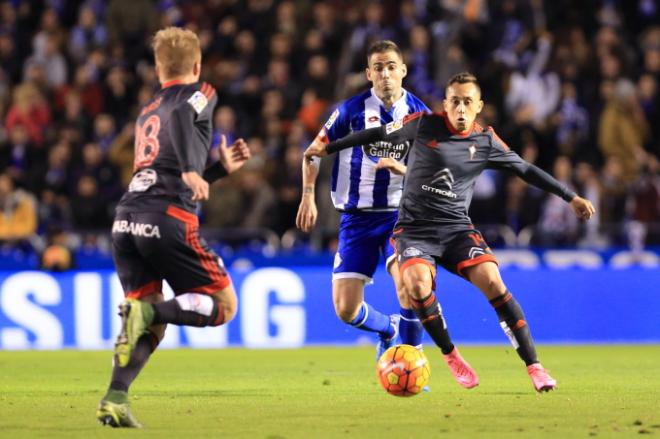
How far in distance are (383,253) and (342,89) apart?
8815mm

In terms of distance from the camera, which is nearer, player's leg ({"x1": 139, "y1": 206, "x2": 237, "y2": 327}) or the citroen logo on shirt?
player's leg ({"x1": 139, "y1": 206, "x2": 237, "y2": 327})

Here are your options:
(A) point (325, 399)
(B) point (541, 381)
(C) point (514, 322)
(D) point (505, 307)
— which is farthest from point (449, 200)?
(A) point (325, 399)

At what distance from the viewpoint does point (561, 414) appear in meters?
7.38

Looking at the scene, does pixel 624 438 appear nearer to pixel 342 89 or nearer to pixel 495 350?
pixel 495 350

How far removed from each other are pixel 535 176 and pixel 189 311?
283 cm

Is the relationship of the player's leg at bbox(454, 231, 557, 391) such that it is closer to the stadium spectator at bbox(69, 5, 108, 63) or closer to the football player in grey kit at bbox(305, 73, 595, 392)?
the football player in grey kit at bbox(305, 73, 595, 392)

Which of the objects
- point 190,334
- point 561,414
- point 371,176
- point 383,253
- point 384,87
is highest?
point 384,87

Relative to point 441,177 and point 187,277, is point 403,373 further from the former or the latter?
point 187,277

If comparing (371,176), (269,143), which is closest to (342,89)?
(269,143)

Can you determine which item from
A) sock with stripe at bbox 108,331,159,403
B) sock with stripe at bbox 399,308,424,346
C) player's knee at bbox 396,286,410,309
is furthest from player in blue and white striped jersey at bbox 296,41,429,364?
sock with stripe at bbox 108,331,159,403

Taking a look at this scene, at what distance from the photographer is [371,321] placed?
31.4 feet

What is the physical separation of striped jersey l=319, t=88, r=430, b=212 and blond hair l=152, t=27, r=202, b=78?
2.51 metres

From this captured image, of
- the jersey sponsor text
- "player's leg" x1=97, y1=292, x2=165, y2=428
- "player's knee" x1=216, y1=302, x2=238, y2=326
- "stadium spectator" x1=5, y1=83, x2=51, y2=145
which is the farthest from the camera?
"stadium spectator" x1=5, y1=83, x2=51, y2=145

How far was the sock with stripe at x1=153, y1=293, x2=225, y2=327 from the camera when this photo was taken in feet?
22.4
